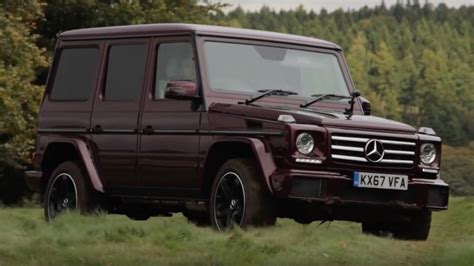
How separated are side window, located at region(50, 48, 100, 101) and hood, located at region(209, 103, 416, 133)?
2294mm

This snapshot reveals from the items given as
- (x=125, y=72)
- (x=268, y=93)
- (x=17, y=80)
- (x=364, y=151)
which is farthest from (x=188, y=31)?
(x=17, y=80)

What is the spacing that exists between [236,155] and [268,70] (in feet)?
4.03

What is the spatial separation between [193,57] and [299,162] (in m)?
1.84

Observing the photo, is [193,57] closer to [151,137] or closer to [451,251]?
[151,137]

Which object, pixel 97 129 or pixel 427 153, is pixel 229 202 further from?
pixel 97 129

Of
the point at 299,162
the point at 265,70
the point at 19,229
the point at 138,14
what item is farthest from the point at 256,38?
the point at 138,14

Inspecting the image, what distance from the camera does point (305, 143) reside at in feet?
35.1

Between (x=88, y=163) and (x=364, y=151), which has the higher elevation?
(x=364, y=151)

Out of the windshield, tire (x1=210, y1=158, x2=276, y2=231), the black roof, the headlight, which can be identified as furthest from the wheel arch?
the headlight

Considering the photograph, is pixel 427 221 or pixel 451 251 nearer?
pixel 451 251

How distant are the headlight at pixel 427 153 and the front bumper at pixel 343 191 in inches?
7.5

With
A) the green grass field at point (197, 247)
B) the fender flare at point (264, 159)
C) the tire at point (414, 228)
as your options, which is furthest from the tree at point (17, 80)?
the fender flare at point (264, 159)

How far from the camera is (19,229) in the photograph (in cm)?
1120

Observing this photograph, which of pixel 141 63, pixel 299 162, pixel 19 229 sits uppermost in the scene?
pixel 141 63
